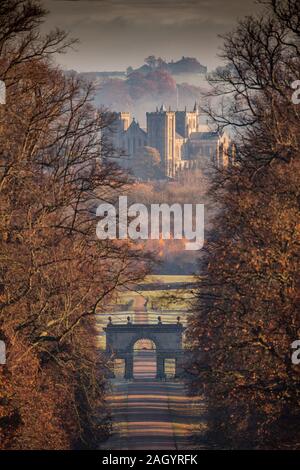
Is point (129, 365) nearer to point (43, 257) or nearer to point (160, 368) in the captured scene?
point (160, 368)

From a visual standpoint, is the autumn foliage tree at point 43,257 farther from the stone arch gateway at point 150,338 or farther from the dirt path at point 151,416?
the stone arch gateway at point 150,338

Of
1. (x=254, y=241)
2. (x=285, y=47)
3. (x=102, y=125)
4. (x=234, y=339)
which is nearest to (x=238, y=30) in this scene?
(x=285, y=47)

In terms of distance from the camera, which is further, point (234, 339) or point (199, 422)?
point (199, 422)

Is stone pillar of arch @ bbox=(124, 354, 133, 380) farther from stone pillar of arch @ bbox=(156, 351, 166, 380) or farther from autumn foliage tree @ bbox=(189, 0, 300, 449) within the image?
autumn foliage tree @ bbox=(189, 0, 300, 449)

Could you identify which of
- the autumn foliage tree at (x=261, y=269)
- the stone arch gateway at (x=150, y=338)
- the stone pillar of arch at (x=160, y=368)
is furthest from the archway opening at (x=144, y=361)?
the autumn foliage tree at (x=261, y=269)
